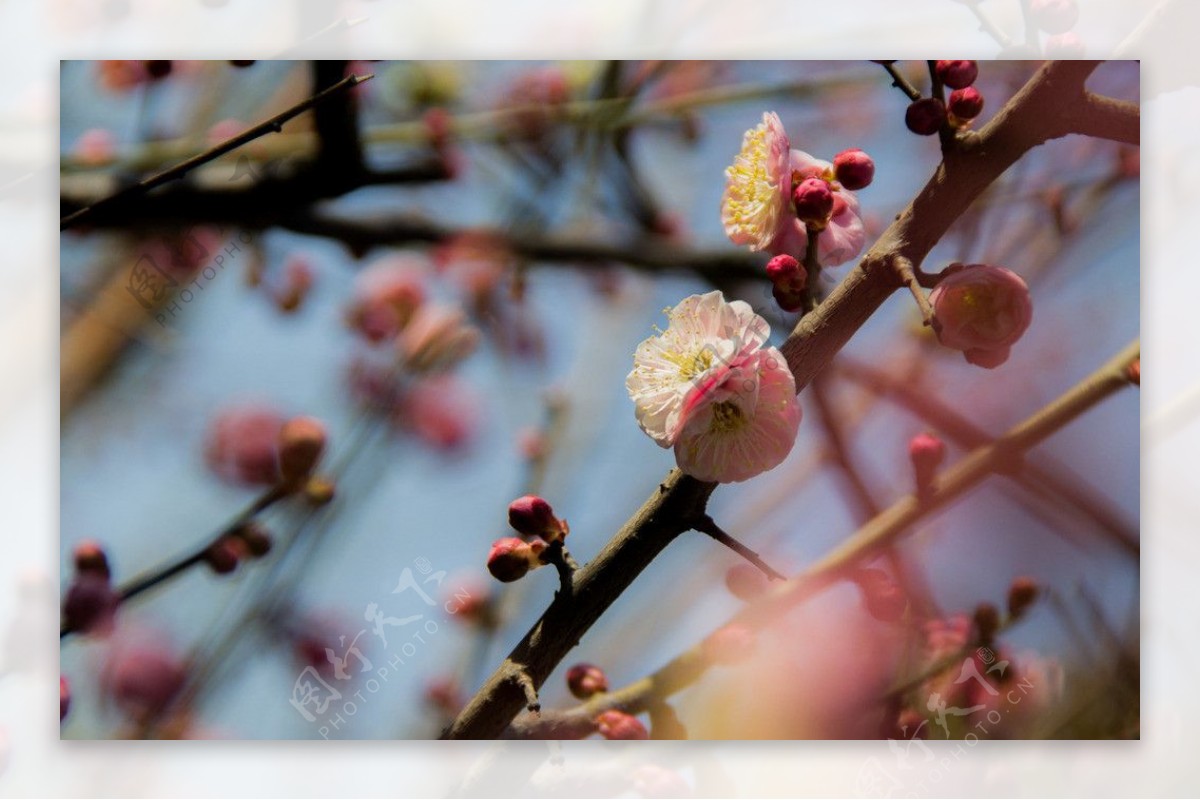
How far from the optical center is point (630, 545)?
1802 millimetres

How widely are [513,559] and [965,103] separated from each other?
93 centimetres

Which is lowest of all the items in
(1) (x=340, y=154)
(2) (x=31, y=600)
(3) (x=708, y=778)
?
(3) (x=708, y=778)

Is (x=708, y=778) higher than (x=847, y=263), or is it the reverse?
(x=847, y=263)

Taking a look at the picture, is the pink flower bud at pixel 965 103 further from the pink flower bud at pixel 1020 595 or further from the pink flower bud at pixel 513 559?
the pink flower bud at pixel 513 559

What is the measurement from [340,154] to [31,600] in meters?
0.81

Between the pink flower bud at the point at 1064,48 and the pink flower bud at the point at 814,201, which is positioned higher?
the pink flower bud at the point at 1064,48

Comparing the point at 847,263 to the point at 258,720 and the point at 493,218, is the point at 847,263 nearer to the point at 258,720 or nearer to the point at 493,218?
the point at 493,218

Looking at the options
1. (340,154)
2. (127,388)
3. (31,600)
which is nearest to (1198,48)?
(340,154)

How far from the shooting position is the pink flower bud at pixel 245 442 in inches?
75.8

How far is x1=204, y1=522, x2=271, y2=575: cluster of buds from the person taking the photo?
1.92 m

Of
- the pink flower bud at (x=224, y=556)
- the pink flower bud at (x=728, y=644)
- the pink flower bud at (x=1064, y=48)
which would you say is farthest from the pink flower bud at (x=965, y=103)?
the pink flower bud at (x=224, y=556)

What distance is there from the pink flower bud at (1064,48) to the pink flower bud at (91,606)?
1597 millimetres

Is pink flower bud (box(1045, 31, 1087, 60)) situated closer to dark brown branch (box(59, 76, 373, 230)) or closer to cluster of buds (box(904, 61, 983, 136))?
cluster of buds (box(904, 61, 983, 136))

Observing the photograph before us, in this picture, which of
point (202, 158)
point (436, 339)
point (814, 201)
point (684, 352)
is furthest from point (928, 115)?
point (202, 158)
